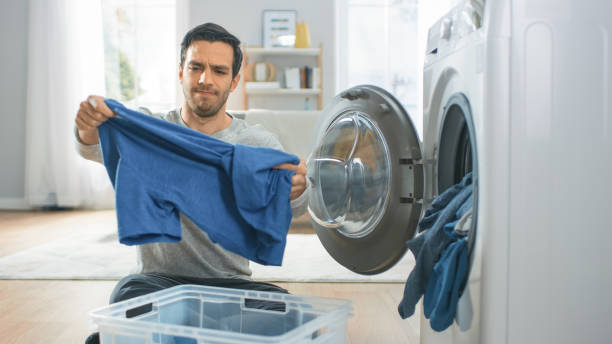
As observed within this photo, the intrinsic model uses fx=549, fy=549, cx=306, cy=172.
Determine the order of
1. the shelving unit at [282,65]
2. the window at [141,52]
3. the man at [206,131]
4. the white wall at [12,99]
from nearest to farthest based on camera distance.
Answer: the man at [206,131]
the white wall at [12,99]
the window at [141,52]
the shelving unit at [282,65]

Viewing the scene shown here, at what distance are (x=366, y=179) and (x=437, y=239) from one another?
35 centimetres

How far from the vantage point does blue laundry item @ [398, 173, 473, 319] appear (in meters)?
0.97

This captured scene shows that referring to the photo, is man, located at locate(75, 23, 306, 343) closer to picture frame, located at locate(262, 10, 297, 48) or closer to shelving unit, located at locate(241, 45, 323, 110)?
shelving unit, located at locate(241, 45, 323, 110)

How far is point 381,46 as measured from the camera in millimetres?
4801

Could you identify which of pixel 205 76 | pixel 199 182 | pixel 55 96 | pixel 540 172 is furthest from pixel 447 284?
pixel 55 96

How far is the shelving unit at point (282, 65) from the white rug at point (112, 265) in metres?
Answer: 2.34

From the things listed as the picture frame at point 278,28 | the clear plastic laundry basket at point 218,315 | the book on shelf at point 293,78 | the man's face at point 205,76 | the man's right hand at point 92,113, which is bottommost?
the clear plastic laundry basket at point 218,315

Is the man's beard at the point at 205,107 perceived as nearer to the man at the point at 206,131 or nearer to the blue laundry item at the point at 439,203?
the man at the point at 206,131

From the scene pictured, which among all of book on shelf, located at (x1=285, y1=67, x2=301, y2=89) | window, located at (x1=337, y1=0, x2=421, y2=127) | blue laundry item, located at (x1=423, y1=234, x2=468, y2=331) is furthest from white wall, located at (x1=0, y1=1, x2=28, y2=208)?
blue laundry item, located at (x1=423, y1=234, x2=468, y2=331)

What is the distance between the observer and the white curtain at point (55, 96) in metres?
4.24

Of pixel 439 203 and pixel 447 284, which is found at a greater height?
pixel 439 203

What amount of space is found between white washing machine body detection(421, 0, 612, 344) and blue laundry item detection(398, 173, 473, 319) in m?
0.12

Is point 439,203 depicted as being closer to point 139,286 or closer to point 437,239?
point 437,239

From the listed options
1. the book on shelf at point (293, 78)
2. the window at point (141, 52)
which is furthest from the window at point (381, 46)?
the window at point (141, 52)
